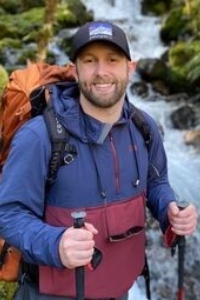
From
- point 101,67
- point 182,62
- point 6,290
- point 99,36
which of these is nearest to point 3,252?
point 101,67

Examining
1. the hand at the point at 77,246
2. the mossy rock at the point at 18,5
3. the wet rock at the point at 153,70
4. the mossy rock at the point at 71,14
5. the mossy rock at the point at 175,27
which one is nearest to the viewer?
the hand at the point at 77,246

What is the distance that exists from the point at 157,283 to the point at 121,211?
11.8ft

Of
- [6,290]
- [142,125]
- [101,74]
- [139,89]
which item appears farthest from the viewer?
[139,89]

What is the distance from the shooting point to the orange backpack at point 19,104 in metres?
2.28

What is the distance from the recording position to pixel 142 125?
2.43 m

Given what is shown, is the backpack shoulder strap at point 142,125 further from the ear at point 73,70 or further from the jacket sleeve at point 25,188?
the jacket sleeve at point 25,188

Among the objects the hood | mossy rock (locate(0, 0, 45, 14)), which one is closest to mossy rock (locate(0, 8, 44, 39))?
mossy rock (locate(0, 0, 45, 14))

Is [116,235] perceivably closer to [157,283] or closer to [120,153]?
[120,153]

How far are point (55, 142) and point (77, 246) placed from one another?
48 centimetres

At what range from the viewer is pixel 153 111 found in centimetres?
1032

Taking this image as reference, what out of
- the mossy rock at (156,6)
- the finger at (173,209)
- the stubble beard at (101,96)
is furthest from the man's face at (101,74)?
the mossy rock at (156,6)

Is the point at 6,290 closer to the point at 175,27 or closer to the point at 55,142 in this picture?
the point at 55,142

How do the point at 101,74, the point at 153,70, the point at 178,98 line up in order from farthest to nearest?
the point at 153,70
the point at 178,98
the point at 101,74

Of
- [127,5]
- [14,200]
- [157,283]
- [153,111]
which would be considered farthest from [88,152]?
[127,5]
